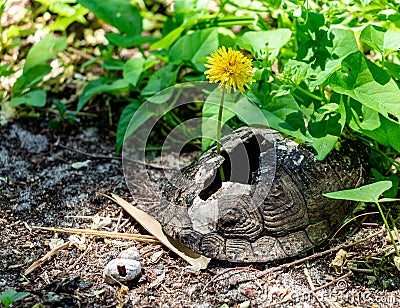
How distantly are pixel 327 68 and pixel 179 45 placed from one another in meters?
0.90

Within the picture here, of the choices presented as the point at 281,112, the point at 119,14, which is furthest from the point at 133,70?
the point at 281,112

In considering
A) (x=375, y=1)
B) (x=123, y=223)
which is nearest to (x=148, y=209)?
(x=123, y=223)

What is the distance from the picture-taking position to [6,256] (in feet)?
8.27

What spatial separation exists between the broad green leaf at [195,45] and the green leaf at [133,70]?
170 mm

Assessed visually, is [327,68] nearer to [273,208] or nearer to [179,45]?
[273,208]

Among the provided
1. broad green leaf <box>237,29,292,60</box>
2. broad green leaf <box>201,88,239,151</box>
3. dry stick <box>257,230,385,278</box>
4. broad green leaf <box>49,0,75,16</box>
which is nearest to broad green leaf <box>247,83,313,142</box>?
broad green leaf <box>201,88,239,151</box>

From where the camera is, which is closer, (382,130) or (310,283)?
(310,283)

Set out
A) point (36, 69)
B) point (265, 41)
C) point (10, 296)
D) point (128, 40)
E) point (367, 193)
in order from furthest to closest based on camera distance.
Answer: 1. point (36, 69)
2. point (128, 40)
3. point (265, 41)
4. point (367, 193)
5. point (10, 296)

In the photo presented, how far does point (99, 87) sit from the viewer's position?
338 centimetres

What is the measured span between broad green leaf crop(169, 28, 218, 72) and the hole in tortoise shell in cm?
73

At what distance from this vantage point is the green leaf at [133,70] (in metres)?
3.17

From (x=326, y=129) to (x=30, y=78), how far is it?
178cm

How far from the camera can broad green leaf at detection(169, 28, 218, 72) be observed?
320cm

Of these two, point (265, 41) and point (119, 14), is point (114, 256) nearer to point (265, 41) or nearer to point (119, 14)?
point (265, 41)
